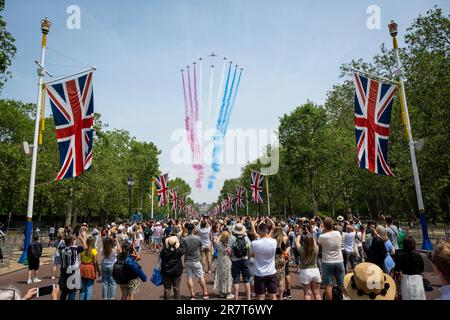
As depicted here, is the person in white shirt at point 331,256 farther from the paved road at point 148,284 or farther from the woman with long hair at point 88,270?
the woman with long hair at point 88,270

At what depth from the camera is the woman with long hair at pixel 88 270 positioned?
7160mm

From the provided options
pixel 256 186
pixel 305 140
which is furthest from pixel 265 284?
pixel 305 140

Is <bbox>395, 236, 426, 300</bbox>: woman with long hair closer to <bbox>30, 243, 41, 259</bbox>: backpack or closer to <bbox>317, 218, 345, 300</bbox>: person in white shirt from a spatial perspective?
<bbox>317, 218, 345, 300</bbox>: person in white shirt

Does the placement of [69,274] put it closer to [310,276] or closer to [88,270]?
[88,270]

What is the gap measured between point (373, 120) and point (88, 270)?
13.8m

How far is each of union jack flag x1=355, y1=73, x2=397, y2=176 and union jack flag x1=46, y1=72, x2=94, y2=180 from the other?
1324cm

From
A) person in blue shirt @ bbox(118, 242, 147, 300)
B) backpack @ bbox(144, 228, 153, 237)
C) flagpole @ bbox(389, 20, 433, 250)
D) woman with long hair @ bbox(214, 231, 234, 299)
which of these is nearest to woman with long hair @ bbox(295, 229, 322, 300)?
woman with long hair @ bbox(214, 231, 234, 299)

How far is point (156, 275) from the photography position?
299 inches

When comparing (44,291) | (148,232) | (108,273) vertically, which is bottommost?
(148,232)

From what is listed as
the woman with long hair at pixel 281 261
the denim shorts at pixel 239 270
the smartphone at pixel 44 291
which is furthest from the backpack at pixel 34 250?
the smartphone at pixel 44 291

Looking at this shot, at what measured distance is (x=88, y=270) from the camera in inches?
283

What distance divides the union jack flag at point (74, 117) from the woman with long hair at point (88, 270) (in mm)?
7568

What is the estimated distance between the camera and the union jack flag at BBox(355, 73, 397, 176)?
14.6 meters
